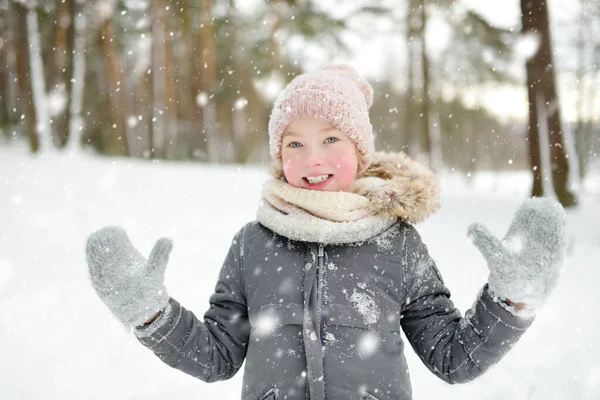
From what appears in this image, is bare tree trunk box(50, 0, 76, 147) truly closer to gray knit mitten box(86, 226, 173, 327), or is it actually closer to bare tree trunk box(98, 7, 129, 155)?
bare tree trunk box(98, 7, 129, 155)

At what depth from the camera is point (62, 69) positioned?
15.4 m

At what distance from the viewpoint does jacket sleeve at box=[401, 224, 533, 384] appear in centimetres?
164

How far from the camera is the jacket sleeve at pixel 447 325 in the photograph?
64.5 inches

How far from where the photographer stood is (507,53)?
30.7 feet

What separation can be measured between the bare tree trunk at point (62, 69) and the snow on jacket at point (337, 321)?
440 inches

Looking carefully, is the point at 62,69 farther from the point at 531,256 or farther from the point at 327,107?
the point at 531,256

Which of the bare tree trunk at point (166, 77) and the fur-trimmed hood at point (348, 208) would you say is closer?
the fur-trimmed hood at point (348, 208)

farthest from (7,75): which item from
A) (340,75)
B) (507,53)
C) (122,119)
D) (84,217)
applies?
(340,75)

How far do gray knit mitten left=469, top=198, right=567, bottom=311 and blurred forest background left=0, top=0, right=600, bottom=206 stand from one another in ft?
18.9

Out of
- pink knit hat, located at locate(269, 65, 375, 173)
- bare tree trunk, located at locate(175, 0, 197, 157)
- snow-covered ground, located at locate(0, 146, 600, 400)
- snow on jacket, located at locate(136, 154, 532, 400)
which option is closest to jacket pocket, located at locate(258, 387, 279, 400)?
snow on jacket, located at locate(136, 154, 532, 400)

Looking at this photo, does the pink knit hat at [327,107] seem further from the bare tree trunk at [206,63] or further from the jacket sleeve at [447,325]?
the bare tree trunk at [206,63]

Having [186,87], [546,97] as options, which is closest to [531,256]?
[546,97]

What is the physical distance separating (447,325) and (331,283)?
47 cm

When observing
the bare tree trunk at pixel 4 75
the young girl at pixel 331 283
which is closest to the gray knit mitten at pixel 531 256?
the young girl at pixel 331 283
